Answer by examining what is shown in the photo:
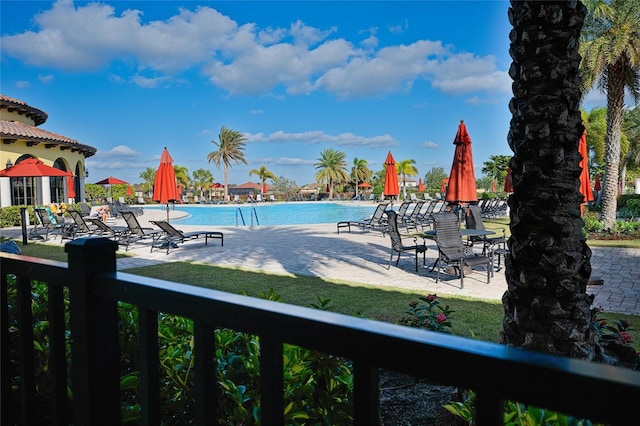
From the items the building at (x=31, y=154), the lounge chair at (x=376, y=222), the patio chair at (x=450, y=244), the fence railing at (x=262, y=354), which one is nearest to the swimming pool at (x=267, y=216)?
the lounge chair at (x=376, y=222)

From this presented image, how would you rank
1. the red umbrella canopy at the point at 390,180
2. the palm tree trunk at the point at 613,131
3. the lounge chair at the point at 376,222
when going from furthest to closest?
the red umbrella canopy at the point at 390,180 → the lounge chair at the point at 376,222 → the palm tree trunk at the point at 613,131

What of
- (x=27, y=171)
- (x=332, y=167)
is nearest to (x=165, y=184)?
(x=27, y=171)

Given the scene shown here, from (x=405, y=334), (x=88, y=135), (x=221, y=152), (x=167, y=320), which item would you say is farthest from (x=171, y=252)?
(x=221, y=152)

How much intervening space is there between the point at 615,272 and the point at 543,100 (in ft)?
24.1

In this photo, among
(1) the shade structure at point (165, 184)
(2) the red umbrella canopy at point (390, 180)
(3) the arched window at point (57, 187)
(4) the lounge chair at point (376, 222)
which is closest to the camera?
(1) the shade structure at point (165, 184)

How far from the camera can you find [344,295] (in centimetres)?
706

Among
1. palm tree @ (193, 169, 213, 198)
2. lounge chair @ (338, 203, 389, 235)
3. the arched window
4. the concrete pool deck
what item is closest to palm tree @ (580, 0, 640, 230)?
the concrete pool deck

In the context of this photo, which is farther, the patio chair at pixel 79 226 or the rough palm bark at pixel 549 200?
the patio chair at pixel 79 226

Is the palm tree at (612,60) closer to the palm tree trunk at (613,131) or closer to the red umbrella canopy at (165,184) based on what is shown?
the palm tree trunk at (613,131)

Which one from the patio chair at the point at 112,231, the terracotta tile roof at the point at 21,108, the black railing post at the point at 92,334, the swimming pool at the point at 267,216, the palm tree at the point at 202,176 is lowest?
the swimming pool at the point at 267,216

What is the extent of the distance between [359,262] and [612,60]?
36.5ft

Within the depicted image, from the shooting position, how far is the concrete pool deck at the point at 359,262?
7.40 metres

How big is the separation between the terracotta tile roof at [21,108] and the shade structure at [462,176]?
24172 millimetres

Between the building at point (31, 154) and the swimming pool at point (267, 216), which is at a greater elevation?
the building at point (31, 154)
